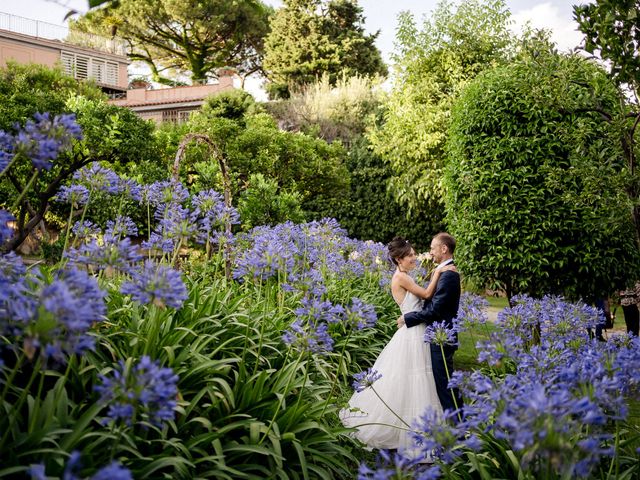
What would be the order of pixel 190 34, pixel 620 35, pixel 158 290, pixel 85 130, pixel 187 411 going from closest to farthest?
pixel 158 290 → pixel 187 411 → pixel 620 35 → pixel 85 130 → pixel 190 34

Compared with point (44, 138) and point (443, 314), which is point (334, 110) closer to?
point (443, 314)

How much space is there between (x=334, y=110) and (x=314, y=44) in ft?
20.1

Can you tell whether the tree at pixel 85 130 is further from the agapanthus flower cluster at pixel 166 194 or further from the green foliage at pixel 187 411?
the green foliage at pixel 187 411

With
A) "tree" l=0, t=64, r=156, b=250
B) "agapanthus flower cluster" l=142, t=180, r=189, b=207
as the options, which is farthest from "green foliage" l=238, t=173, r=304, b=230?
"agapanthus flower cluster" l=142, t=180, r=189, b=207

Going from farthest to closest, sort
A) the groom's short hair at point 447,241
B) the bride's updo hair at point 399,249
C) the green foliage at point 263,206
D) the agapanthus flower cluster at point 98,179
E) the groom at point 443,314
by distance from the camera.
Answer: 1. the green foliage at point 263,206
2. the bride's updo hair at point 399,249
3. the groom's short hair at point 447,241
4. the groom at point 443,314
5. the agapanthus flower cluster at point 98,179

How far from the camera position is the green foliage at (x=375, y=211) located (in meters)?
19.6

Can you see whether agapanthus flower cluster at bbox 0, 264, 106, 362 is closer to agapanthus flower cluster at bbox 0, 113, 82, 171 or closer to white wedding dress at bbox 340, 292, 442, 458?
agapanthus flower cluster at bbox 0, 113, 82, 171

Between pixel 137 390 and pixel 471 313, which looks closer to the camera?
pixel 137 390

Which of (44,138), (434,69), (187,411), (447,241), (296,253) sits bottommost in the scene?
(187,411)

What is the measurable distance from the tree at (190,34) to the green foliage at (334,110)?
7.17 meters

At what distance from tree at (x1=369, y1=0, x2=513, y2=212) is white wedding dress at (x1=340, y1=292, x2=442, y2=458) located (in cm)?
1088

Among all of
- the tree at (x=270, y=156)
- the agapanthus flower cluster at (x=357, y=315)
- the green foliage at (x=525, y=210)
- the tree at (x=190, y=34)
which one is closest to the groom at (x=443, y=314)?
the agapanthus flower cluster at (x=357, y=315)

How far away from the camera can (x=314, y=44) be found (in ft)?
109

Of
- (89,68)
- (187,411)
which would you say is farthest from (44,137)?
(89,68)
